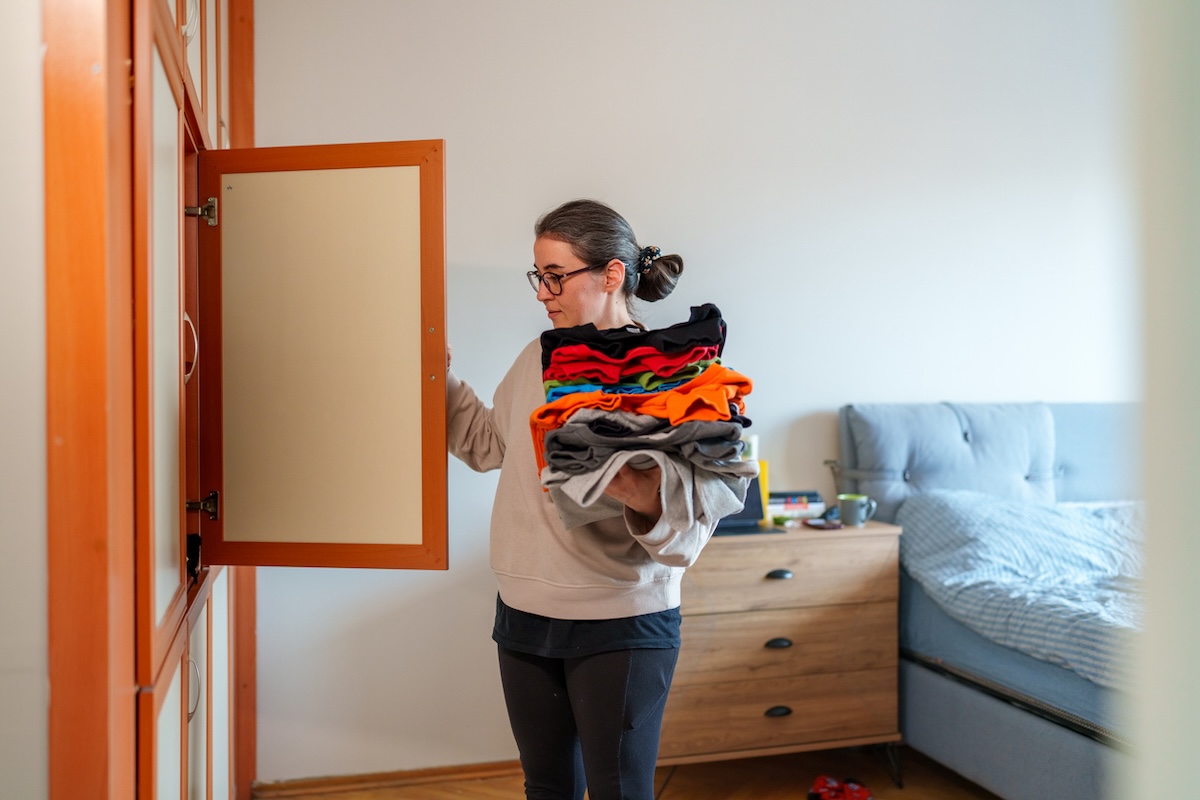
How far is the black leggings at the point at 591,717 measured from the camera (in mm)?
1376

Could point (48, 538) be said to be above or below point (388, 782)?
above

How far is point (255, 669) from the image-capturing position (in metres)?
2.44

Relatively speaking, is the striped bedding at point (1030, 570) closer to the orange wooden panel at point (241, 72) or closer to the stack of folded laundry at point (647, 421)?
the stack of folded laundry at point (647, 421)

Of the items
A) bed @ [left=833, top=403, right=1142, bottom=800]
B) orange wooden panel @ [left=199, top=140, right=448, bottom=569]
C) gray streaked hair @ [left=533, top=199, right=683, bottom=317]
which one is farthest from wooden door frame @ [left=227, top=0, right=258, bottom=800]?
bed @ [left=833, top=403, right=1142, bottom=800]

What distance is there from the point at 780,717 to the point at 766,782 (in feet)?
0.80

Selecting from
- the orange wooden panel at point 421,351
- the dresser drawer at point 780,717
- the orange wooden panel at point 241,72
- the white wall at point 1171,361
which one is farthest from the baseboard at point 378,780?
the white wall at point 1171,361

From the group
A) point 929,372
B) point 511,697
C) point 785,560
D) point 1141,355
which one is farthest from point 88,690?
point 929,372

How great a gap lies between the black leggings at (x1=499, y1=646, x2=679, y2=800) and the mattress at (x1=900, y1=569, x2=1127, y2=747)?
0.91m

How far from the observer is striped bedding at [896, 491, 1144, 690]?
2014 mm

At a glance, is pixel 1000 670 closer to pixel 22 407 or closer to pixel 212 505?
pixel 212 505

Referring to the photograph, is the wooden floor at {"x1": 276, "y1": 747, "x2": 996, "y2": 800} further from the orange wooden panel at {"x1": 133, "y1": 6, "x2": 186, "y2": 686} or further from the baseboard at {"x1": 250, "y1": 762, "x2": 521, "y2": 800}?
the orange wooden panel at {"x1": 133, "y1": 6, "x2": 186, "y2": 686}

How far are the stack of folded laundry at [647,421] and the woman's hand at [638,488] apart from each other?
1cm

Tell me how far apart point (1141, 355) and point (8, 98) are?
38.7 inches

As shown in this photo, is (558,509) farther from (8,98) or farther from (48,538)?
(8,98)
